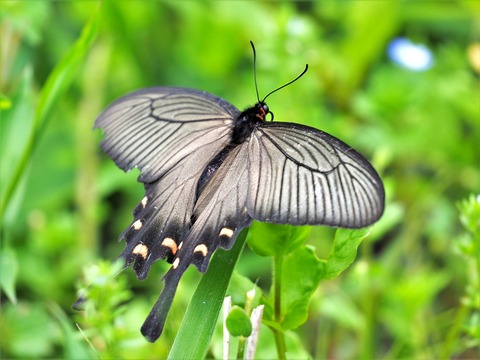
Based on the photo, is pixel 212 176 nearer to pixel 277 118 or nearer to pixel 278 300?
pixel 278 300

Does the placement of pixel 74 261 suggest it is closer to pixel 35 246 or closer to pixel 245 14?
pixel 35 246

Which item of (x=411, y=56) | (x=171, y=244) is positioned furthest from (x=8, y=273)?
(x=411, y=56)

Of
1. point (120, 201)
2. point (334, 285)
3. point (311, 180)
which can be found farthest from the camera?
point (120, 201)

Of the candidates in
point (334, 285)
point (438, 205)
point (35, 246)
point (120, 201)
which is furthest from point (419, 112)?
point (35, 246)

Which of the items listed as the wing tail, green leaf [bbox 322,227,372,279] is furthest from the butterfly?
green leaf [bbox 322,227,372,279]

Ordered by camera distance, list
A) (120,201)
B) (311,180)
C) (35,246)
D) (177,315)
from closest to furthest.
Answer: (311,180)
(177,315)
(35,246)
(120,201)

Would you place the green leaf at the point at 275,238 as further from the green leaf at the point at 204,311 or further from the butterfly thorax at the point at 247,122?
the butterfly thorax at the point at 247,122

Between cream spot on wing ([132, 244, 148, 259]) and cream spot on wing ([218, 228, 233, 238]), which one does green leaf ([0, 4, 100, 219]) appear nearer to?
cream spot on wing ([132, 244, 148, 259])
